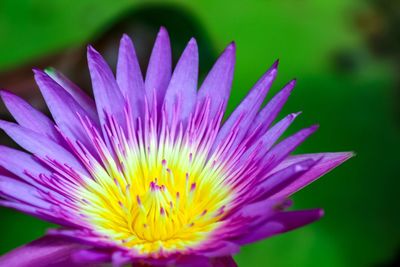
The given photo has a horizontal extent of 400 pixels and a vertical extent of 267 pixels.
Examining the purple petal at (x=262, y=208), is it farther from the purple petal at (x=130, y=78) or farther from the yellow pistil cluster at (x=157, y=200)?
the purple petal at (x=130, y=78)

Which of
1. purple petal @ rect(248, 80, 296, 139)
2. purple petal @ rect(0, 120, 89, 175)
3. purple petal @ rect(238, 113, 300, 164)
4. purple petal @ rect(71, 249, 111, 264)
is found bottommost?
purple petal @ rect(71, 249, 111, 264)

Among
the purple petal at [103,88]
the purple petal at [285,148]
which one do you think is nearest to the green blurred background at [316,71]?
the purple petal at [103,88]

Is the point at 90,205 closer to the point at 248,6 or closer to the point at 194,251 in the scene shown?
the point at 194,251

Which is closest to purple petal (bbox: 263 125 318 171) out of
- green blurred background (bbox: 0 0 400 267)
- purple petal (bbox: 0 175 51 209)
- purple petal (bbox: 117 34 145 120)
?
purple petal (bbox: 117 34 145 120)

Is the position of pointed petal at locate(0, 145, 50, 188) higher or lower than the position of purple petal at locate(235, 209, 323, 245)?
higher

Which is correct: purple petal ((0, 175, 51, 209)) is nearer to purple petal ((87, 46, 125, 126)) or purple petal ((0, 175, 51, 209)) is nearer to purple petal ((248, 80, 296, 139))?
purple petal ((87, 46, 125, 126))

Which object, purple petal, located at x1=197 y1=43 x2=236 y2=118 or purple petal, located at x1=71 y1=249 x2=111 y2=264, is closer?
purple petal, located at x1=71 y1=249 x2=111 y2=264
